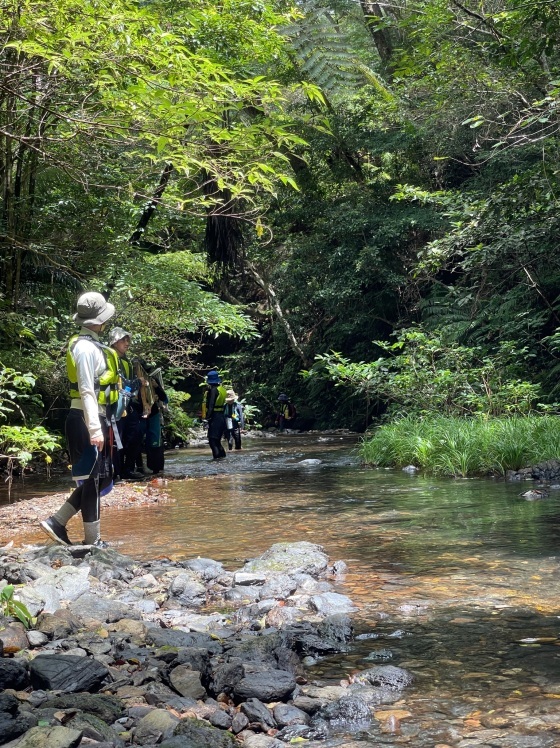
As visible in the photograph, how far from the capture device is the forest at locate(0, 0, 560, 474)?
724cm

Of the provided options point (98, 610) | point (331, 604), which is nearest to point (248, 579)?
point (331, 604)

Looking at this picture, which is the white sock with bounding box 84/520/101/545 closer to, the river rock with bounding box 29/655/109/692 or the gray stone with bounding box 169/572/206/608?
the gray stone with bounding box 169/572/206/608

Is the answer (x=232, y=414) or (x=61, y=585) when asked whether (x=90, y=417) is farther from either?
(x=232, y=414)

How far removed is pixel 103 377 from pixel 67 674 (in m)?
3.35

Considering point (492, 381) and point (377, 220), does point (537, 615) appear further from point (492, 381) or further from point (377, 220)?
point (377, 220)

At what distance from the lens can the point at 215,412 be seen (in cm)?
1584

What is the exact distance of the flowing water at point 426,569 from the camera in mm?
3340

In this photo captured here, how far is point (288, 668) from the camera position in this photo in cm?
378

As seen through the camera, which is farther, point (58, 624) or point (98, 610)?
point (98, 610)

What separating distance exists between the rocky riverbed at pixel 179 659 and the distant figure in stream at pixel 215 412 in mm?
9859

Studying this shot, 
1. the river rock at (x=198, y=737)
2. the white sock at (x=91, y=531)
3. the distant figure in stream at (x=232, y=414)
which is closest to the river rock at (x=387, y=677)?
the river rock at (x=198, y=737)

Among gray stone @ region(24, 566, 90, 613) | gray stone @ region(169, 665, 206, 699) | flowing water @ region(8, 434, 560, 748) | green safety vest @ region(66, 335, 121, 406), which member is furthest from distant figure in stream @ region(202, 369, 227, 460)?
gray stone @ region(169, 665, 206, 699)

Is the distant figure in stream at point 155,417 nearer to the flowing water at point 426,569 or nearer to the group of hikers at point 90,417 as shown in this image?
the flowing water at point 426,569

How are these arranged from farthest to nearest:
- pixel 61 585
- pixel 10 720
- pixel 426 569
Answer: pixel 426 569 → pixel 61 585 → pixel 10 720
